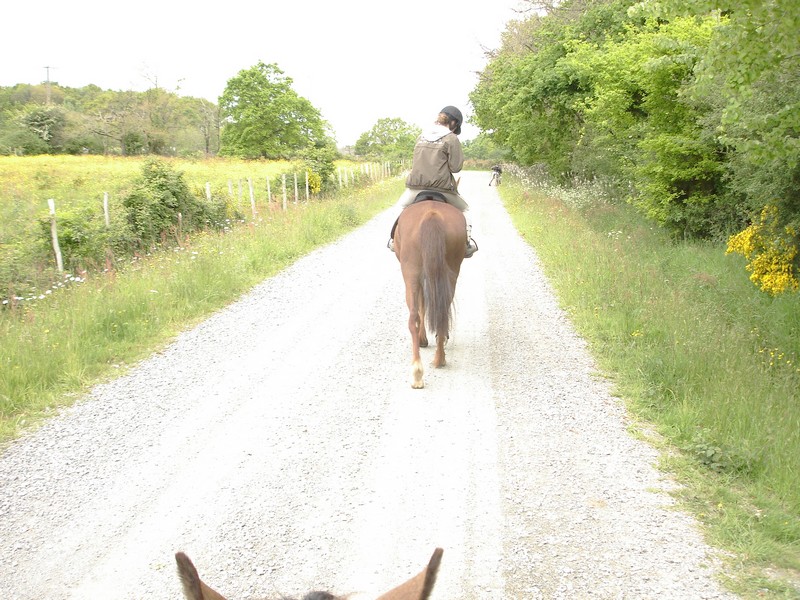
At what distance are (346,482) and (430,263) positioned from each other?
254cm

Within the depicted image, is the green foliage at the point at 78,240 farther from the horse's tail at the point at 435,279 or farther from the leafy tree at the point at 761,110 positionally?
the leafy tree at the point at 761,110

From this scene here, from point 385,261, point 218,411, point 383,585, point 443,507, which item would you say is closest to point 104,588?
point 383,585

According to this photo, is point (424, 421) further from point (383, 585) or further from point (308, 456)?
point (383, 585)

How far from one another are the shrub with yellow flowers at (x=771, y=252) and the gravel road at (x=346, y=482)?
168 inches

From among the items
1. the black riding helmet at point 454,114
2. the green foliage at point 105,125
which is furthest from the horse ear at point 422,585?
the green foliage at point 105,125

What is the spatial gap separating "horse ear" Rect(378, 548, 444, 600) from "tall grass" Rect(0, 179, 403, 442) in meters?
4.85

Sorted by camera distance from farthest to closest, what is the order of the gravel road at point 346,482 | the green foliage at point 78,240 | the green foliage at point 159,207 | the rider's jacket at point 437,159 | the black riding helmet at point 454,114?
the green foliage at point 159,207
the green foliage at point 78,240
the black riding helmet at point 454,114
the rider's jacket at point 437,159
the gravel road at point 346,482

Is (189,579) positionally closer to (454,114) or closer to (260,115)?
(454,114)

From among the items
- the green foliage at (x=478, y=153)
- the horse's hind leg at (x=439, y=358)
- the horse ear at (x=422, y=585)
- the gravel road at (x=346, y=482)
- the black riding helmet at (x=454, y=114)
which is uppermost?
the green foliage at (x=478, y=153)

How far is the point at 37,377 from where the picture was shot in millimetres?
5984

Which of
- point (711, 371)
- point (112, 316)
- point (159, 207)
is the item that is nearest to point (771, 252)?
point (711, 371)

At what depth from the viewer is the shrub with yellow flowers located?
30.0ft

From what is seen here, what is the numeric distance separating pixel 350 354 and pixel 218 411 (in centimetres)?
189

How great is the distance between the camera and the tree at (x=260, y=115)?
6350 centimetres
